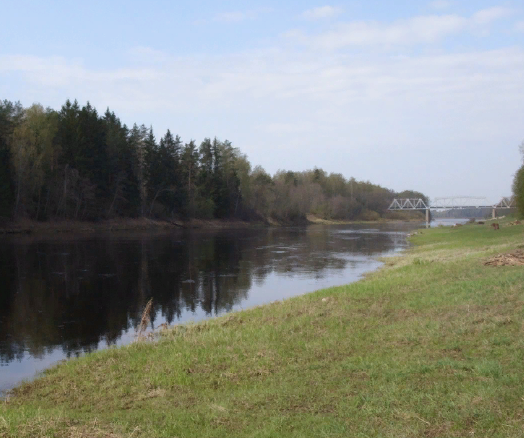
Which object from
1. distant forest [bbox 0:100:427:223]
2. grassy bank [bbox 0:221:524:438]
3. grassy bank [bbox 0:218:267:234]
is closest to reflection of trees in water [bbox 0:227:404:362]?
grassy bank [bbox 0:221:524:438]

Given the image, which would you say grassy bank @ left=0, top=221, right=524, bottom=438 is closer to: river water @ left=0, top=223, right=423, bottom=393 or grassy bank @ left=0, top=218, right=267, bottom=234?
river water @ left=0, top=223, right=423, bottom=393

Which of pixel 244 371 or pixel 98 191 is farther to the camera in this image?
pixel 98 191

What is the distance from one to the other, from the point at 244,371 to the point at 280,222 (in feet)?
364

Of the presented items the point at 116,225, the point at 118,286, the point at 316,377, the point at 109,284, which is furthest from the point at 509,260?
the point at 116,225

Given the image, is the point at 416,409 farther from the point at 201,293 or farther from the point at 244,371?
the point at 201,293

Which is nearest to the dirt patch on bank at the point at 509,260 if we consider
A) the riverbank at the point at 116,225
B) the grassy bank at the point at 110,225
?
the riverbank at the point at 116,225

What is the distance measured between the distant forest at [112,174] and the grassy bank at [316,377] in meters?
55.1

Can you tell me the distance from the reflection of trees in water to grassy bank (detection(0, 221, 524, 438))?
14.9ft

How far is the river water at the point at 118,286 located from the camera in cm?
1487

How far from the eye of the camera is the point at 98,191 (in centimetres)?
7275

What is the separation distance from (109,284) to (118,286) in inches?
35.2

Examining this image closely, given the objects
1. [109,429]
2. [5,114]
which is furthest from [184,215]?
[109,429]

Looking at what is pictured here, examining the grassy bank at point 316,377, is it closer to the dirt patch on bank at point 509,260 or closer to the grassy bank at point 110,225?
the dirt patch on bank at point 509,260

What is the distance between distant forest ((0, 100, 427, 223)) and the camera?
6316 centimetres
